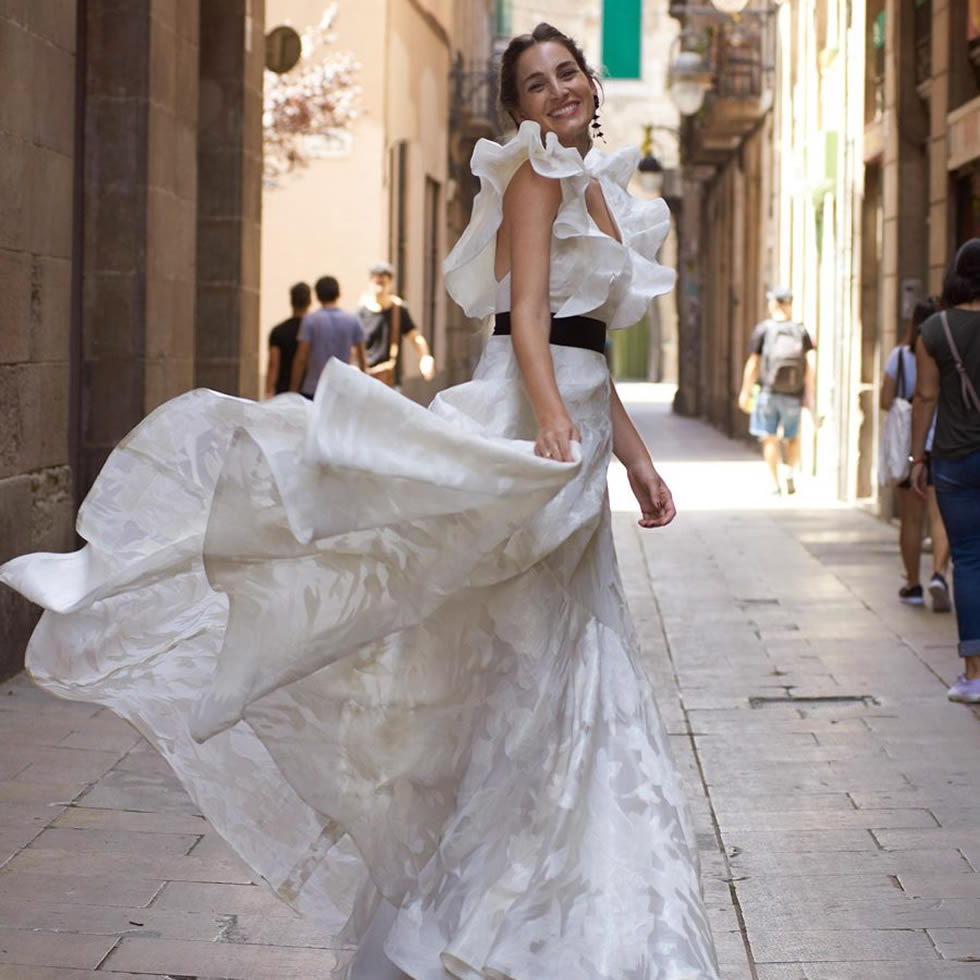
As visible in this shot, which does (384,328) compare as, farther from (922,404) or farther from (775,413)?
(922,404)

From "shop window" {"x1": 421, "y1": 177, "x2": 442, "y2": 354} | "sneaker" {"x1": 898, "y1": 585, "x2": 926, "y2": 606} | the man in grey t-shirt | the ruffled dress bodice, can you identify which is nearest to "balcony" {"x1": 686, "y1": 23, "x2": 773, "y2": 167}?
"shop window" {"x1": 421, "y1": 177, "x2": 442, "y2": 354}

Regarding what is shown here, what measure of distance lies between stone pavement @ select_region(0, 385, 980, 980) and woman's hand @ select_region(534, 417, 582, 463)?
1.21 meters

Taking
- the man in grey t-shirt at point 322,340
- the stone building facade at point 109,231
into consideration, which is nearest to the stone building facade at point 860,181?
the man in grey t-shirt at point 322,340

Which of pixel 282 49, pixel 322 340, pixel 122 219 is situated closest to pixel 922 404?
pixel 122 219

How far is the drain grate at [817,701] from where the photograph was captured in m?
7.69

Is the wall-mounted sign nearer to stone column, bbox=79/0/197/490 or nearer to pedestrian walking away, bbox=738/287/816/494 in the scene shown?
stone column, bbox=79/0/197/490

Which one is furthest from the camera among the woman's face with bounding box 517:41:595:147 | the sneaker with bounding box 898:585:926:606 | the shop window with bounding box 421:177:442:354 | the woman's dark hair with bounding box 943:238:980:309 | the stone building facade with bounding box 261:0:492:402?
the shop window with bounding box 421:177:442:354

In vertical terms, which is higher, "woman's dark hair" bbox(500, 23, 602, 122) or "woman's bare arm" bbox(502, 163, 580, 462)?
"woman's dark hair" bbox(500, 23, 602, 122)

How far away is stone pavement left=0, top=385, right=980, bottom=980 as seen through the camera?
4500 mm

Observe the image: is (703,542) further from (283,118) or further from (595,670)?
(283,118)

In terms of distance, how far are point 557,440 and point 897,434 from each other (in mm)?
7555

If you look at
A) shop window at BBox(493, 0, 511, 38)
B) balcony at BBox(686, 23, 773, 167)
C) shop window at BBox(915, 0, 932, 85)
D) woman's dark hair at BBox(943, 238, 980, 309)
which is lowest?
woman's dark hair at BBox(943, 238, 980, 309)

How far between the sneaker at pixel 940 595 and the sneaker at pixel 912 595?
28cm

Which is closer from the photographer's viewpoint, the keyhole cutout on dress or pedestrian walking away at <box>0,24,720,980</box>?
pedestrian walking away at <box>0,24,720,980</box>
